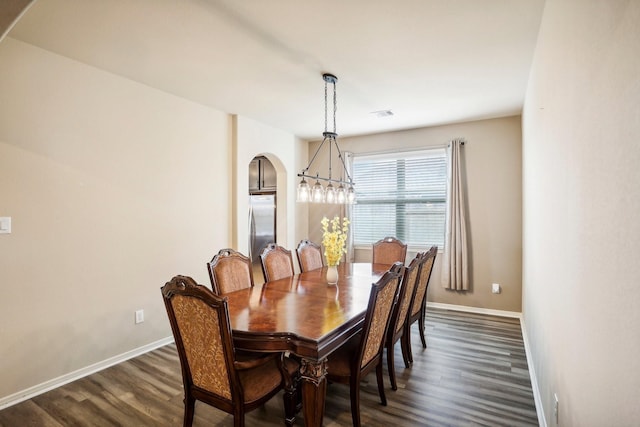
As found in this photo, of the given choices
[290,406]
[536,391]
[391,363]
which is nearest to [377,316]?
[391,363]

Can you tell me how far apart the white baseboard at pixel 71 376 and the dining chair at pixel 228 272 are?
132 cm

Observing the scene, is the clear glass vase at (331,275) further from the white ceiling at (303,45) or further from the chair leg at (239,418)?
the white ceiling at (303,45)

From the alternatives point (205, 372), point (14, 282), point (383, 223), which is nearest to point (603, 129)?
point (205, 372)

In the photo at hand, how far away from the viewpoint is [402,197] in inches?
207

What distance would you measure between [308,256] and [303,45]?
7.19 feet

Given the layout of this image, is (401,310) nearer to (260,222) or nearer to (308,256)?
(308,256)

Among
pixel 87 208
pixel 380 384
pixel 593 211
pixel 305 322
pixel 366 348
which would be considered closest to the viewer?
pixel 593 211

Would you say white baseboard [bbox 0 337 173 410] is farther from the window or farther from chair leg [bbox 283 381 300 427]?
the window

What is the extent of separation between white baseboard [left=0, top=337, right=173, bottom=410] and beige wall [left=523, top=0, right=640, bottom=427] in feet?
11.1

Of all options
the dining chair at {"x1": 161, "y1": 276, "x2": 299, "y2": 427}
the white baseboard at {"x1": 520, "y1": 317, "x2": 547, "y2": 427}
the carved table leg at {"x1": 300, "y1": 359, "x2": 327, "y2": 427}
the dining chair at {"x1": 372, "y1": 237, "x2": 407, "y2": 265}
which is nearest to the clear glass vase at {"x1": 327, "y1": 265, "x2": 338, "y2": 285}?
the dining chair at {"x1": 161, "y1": 276, "x2": 299, "y2": 427}

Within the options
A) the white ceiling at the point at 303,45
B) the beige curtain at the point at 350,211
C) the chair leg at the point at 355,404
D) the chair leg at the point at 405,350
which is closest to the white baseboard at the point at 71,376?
the chair leg at the point at 355,404

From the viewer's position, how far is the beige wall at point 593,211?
2.74ft

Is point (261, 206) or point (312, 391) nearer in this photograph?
point (312, 391)

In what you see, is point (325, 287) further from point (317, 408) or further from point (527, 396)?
point (527, 396)
